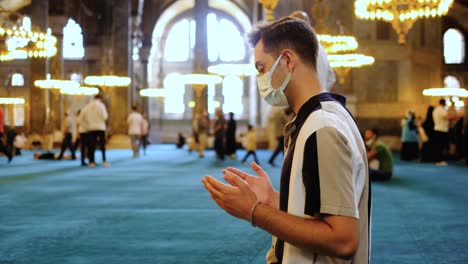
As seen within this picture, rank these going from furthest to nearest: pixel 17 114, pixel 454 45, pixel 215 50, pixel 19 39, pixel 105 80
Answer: pixel 215 50 → pixel 17 114 → pixel 454 45 → pixel 105 80 → pixel 19 39

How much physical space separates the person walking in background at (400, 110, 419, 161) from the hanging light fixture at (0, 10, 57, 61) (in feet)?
31.2

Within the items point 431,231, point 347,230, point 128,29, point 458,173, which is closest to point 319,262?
point 347,230

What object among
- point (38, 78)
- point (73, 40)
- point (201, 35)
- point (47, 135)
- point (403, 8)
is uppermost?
point (73, 40)

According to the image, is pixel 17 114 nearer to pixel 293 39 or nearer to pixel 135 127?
pixel 135 127

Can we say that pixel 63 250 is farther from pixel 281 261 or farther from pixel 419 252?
pixel 281 261

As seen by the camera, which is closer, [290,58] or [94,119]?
[290,58]

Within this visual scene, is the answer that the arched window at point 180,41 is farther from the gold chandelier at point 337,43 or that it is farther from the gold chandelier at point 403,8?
the gold chandelier at point 403,8

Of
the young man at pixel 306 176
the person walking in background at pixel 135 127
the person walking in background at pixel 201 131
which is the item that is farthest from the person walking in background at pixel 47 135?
the young man at pixel 306 176

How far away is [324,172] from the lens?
5.11ft

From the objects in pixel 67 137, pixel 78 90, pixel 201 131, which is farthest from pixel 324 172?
pixel 78 90

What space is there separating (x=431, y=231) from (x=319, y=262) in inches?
160

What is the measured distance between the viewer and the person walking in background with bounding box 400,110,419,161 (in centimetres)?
1628

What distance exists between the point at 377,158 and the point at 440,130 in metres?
5.41

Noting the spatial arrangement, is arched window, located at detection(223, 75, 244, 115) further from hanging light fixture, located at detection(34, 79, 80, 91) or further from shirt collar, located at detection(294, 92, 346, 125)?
shirt collar, located at detection(294, 92, 346, 125)
